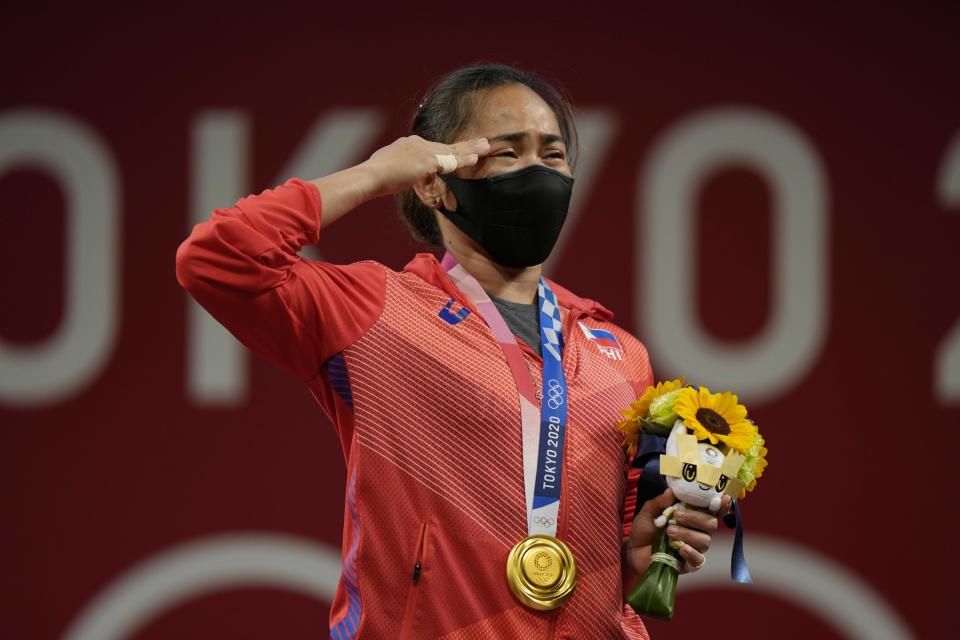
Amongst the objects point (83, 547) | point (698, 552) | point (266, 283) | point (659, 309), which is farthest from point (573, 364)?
point (83, 547)

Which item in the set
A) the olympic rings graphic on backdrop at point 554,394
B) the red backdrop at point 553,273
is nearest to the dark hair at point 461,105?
the olympic rings graphic on backdrop at point 554,394

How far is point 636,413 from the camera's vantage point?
2.17 meters

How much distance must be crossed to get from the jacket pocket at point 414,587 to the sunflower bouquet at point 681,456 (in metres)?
0.40

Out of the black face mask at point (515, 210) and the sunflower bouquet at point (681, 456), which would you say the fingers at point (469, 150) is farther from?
the sunflower bouquet at point (681, 456)

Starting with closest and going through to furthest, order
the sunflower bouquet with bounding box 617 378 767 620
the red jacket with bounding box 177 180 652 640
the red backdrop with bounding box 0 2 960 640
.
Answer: the red jacket with bounding box 177 180 652 640 → the sunflower bouquet with bounding box 617 378 767 620 → the red backdrop with bounding box 0 2 960 640

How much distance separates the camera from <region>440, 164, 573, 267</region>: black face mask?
2234mm

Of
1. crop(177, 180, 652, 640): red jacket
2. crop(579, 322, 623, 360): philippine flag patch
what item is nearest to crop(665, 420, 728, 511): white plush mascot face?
crop(177, 180, 652, 640): red jacket

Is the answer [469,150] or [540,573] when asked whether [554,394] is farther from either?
[469,150]

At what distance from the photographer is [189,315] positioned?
13.3 ft

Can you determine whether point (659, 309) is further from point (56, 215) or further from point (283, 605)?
point (56, 215)

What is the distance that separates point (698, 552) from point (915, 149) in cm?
236

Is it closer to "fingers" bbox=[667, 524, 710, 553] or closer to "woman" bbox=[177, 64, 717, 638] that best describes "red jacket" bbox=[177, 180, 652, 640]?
"woman" bbox=[177, 64, 717, 638]

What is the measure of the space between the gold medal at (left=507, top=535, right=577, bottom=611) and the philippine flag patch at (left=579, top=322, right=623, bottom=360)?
457mm

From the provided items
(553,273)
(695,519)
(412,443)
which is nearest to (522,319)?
(412,443)
